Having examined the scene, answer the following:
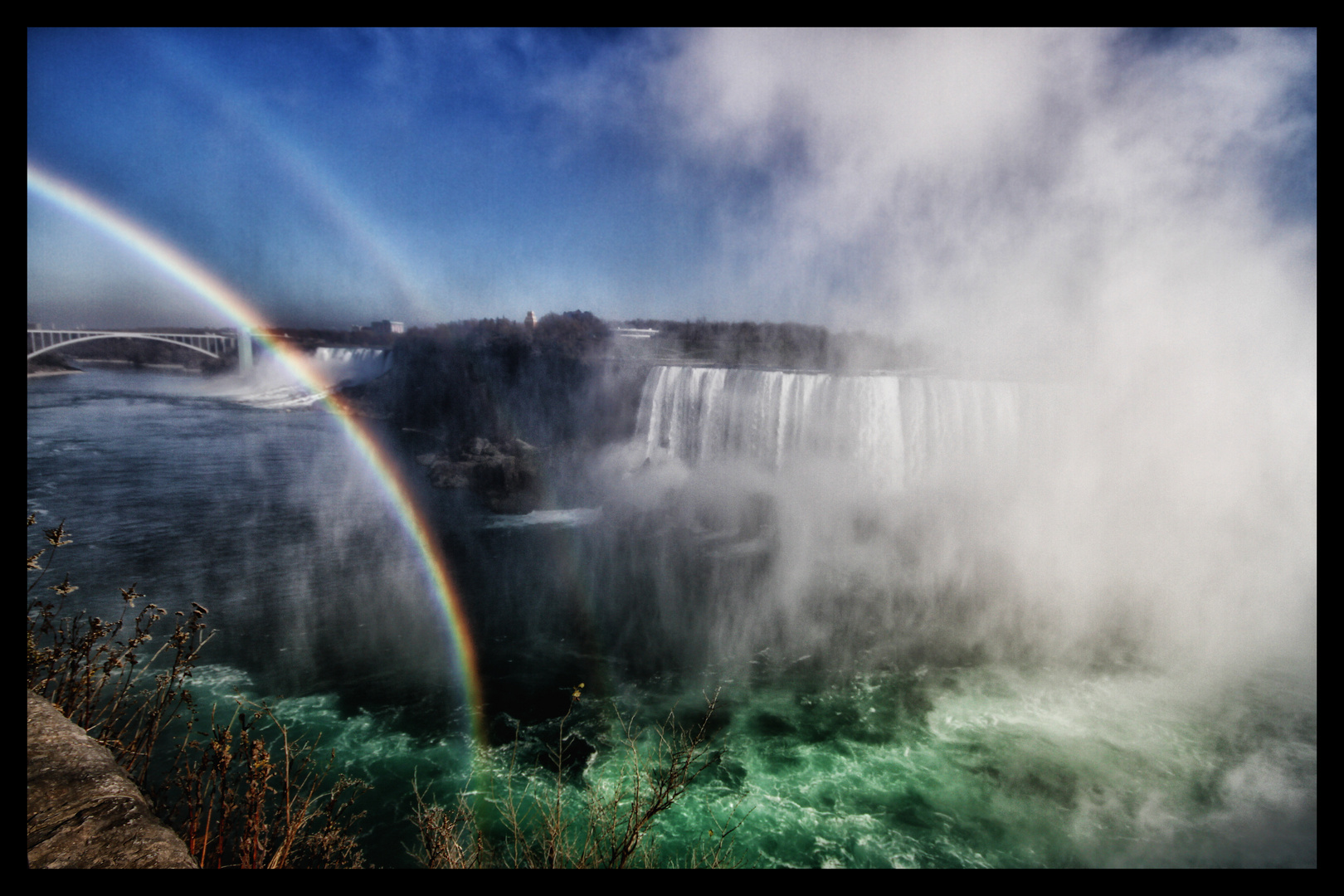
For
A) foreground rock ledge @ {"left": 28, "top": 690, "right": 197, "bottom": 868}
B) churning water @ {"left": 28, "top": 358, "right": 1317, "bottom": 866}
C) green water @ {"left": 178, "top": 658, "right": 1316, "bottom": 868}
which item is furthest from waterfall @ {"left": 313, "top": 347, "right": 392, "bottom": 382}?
foreground rock ledge @ {"left": 28, "top": 690, "right": 197, "bottom": 868}

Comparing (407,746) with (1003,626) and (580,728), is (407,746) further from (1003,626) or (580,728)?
(1003,626)

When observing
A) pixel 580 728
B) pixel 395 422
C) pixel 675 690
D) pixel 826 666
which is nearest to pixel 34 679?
pixel 580 728

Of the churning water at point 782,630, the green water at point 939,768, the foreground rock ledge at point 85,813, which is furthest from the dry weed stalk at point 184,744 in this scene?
the churning water at point 782,630

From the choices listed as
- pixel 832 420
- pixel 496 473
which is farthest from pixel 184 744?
pixel 496 473

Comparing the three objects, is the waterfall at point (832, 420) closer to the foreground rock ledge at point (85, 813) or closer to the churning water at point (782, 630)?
the churning water at point (782, 630)

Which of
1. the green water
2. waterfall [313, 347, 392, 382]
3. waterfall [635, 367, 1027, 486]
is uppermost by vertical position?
waterfall [313, 347, 392, 382]

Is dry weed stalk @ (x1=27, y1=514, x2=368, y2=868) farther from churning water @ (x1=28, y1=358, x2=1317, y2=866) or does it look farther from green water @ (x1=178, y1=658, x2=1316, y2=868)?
churning water @ (x1=28, y1=358, x2=1317, y2=866)

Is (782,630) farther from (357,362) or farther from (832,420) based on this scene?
(357,362)
